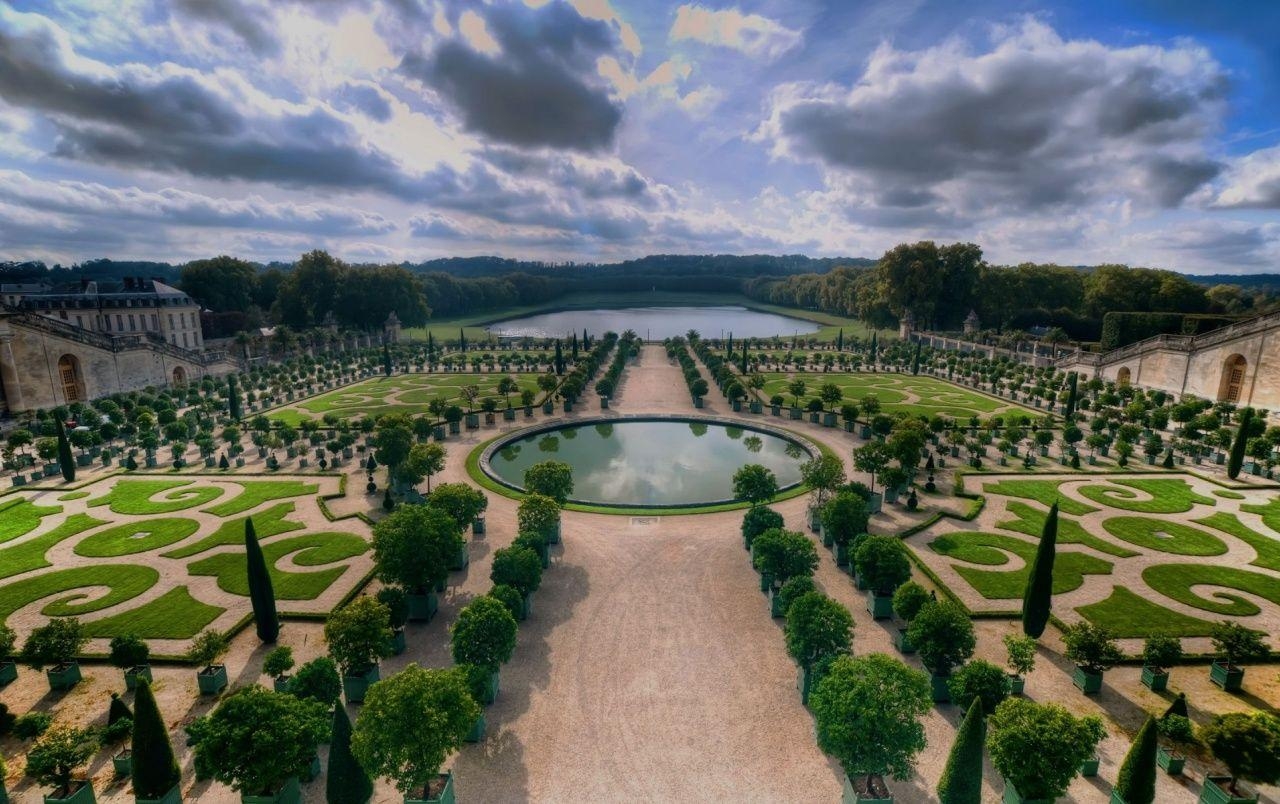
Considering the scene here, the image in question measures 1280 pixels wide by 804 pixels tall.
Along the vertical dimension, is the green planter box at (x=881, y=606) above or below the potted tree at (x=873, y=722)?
below

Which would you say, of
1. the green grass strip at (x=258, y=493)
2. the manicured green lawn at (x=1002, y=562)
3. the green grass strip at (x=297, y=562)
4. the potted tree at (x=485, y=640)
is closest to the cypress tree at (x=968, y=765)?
the potted tree at (x=485, y=640)

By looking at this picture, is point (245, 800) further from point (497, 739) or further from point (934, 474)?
point (934, 474)

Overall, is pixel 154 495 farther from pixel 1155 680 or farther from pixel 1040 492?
pixel 1040 492

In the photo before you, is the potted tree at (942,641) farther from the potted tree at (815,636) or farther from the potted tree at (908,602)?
the potted tree at (815,636)

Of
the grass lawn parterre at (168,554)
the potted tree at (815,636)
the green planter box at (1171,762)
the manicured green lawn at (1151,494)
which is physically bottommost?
the grass lawn parterre at (168,554)

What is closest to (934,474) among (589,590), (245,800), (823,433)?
(823,433)

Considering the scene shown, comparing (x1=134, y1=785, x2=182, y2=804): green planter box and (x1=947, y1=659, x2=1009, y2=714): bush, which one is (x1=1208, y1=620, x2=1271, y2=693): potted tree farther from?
(x1=134, y1=785, x2=182, y2=804): green planter box
